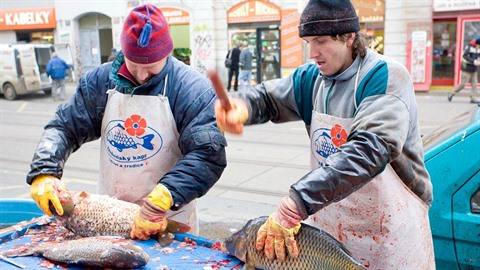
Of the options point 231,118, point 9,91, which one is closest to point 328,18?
point 231,118

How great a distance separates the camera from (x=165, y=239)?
244 cm

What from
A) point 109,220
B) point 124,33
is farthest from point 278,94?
point 109,220

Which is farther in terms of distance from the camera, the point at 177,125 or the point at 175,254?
the point at 177,125

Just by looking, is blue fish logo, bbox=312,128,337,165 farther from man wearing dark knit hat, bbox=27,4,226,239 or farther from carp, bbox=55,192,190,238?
carp, bbox=55,192,190,238

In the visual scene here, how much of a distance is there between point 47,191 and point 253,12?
714 inches

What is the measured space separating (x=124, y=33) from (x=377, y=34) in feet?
54.0

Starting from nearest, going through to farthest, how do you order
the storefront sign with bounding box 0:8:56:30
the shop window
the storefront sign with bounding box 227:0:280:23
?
the shop window
the storefront sign with bounding box 227:0:280:23
the storefront sign with bounding box 0:8:56:30

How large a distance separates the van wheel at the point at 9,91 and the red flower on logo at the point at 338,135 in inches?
711

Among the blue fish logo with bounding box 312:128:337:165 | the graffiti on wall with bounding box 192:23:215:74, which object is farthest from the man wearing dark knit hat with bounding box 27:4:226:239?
the graffiti on wall with bounding box 192:23:215:74

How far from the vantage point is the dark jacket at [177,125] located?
255cm

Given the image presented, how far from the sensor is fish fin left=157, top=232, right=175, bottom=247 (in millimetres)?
2408

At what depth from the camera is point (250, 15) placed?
65.7 ft

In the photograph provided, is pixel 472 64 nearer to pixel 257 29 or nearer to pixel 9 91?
pixel 257 29

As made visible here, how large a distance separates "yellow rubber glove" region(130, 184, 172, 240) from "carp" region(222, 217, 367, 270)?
47 cm
